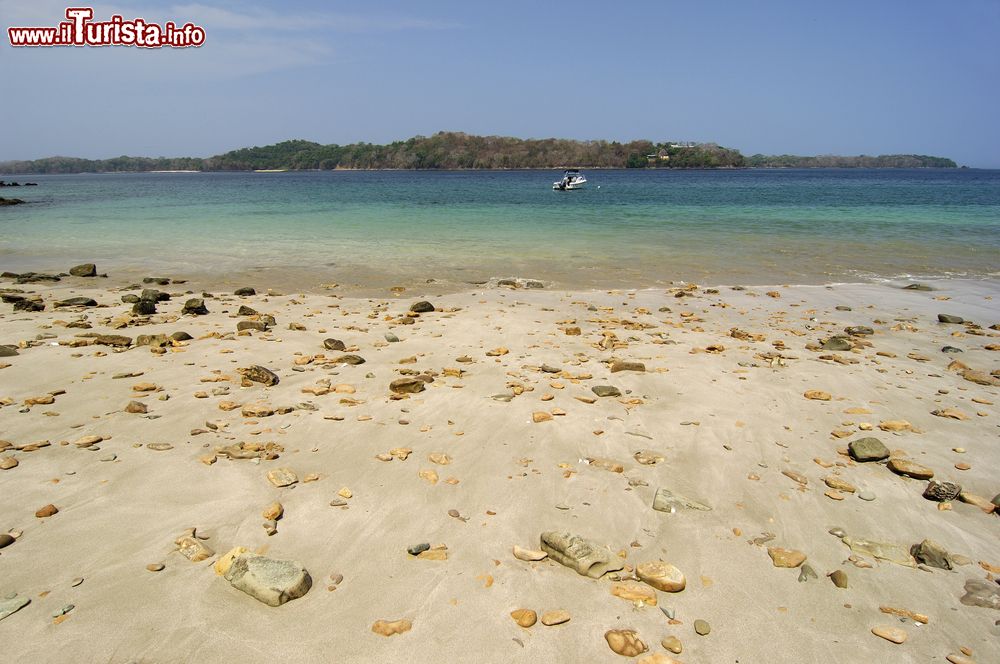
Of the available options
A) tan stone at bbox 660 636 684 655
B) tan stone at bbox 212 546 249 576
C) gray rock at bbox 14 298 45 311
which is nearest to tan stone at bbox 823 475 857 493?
tan stone at bbox 660 636 684 655

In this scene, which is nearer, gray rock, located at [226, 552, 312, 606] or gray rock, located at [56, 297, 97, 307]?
gray rock, located at [226, 552, 312, 606]

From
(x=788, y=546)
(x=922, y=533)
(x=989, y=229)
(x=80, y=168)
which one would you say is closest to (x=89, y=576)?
(x=788, y=546)

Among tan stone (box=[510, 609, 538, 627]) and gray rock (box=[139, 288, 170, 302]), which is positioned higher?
gray rock (box=[139, 288, 170, 302])

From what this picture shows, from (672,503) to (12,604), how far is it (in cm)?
387

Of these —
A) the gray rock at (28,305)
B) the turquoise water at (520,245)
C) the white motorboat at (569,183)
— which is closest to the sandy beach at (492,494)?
the gray rock at (28,305)

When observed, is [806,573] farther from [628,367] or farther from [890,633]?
[628,367]

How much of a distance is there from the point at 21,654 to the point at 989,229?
31.9 metres

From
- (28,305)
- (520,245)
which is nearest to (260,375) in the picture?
(28,305)

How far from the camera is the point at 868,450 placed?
4691 millimetres

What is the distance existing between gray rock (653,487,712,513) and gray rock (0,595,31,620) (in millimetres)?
3678

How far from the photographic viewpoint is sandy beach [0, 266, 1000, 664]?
294 cm

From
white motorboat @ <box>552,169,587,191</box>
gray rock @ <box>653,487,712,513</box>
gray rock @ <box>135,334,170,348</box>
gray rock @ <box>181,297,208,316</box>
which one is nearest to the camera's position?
gray rock @ <box>653,487,712,513</box>

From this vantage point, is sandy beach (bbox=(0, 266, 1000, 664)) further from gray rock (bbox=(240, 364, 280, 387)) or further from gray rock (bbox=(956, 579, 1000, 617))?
gray rock (bbox=(240, 364, 280, 387))

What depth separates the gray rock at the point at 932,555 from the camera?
11.5ft
